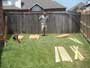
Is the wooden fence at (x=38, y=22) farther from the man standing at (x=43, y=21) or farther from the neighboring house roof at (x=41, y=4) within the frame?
the neighboring house roof at (x=41, y=4)

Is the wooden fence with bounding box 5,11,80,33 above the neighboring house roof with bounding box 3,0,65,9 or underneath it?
underneath

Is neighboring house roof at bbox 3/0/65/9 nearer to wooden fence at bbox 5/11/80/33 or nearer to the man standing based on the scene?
wooden fence at bbox 5/11/80/33

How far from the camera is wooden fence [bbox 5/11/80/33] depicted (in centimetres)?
3111

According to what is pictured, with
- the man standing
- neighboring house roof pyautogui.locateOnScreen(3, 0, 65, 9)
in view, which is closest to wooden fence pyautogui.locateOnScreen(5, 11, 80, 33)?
the man standing

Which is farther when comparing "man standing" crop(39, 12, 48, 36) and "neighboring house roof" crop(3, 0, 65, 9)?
"neighboring house roof" crop(3, 0, 65, 9)

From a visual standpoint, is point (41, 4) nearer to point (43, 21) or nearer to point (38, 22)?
point (38, 22)

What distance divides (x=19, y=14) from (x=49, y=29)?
326 centimetres

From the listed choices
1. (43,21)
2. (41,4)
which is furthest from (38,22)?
(41,4)

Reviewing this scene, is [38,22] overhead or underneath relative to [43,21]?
underneath

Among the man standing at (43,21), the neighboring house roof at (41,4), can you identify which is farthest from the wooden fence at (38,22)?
the neighboring house roof at (41,4)

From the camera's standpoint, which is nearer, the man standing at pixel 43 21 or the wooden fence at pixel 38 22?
the man standing at pixel 43 21

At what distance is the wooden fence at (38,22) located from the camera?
31109mm

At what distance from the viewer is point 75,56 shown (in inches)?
599

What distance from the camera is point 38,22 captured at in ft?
102
